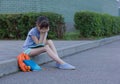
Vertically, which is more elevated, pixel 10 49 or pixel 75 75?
pixel 75 75

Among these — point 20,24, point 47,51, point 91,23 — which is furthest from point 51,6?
point 47,51

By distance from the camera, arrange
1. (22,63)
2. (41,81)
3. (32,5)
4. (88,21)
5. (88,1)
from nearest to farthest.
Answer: (41,81) < (22,63) < (88,21) < (32,5) < (88,1)

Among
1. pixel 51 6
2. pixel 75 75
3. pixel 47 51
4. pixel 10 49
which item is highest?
pixel 51 6

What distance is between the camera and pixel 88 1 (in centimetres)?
2595

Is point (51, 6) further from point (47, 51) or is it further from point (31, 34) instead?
point (47, 51)

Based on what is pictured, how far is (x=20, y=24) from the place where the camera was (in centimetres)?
1592

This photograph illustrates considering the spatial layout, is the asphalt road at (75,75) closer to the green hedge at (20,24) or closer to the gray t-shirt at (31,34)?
the gray t-shirt at (31,34)

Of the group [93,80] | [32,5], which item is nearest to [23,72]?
[93,80]

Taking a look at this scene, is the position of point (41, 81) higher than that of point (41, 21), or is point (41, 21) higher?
point (41, 21)

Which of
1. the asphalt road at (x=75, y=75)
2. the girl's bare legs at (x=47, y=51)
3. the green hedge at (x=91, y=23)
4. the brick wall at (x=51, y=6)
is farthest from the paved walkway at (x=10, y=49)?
the brick wall at (x=51, y=6)

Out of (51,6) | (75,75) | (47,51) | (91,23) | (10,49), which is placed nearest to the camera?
(75,75)

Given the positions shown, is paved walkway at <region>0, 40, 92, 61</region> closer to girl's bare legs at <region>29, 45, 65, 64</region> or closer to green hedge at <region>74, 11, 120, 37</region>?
girl's bare legs at <region>29, 45, 65, 64</region>

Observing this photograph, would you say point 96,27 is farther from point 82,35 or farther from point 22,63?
point 22,63

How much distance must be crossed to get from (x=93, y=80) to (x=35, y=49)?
1845 millimetres
